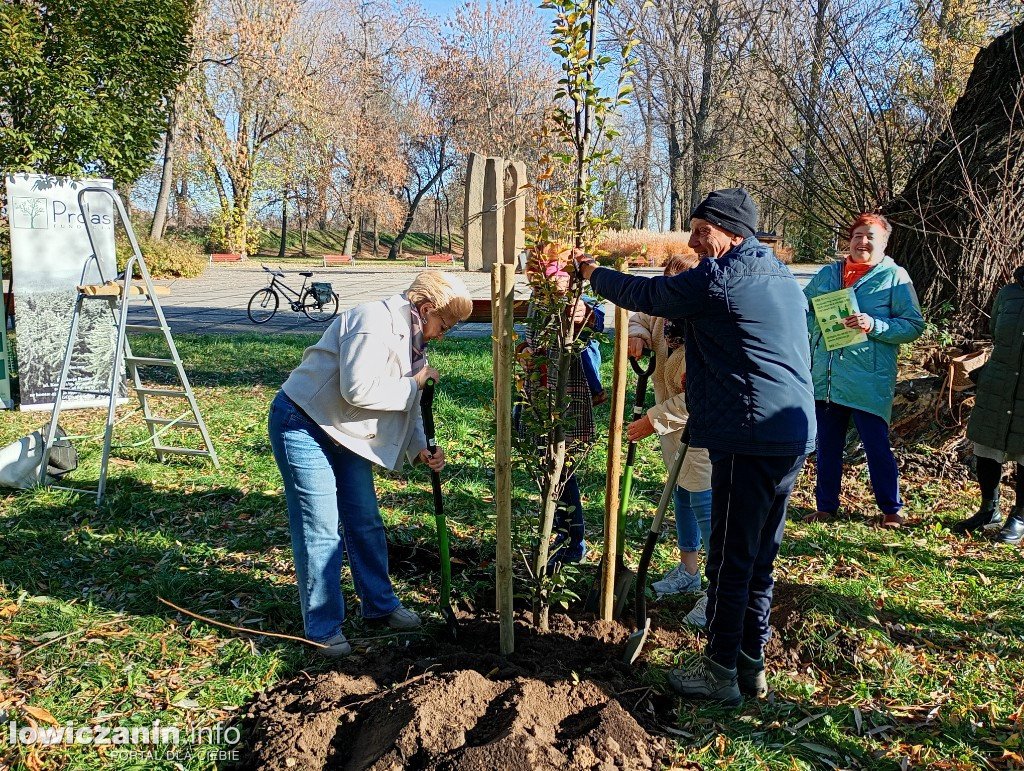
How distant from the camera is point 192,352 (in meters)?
10.2

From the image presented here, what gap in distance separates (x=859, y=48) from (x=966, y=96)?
1.02m

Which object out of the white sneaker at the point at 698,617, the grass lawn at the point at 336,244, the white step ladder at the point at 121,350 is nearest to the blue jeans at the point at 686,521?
the white sneaker at the point at 698,617

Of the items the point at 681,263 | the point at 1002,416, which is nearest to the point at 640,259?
the point at 681,263

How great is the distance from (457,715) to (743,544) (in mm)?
1201

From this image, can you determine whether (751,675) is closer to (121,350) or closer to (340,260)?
(121,350)

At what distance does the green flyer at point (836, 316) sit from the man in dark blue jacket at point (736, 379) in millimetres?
2138

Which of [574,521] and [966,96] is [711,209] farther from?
[966,96]

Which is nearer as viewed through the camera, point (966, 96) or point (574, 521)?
point (574, 521)

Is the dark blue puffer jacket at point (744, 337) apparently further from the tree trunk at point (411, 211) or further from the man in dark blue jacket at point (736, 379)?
the tree trunk at point (411, 211)

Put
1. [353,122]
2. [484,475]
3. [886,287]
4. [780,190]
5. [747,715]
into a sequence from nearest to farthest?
[747,715]
[886,287]
[484,475]
[780,190]
[353,122]

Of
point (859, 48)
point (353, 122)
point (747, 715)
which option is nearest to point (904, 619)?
point (747, 715)

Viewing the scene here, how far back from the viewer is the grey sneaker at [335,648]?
3229 millimetres

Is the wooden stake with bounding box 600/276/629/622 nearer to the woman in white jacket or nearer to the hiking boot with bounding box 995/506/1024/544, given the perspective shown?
the woman in white jacket

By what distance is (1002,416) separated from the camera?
457 cm
